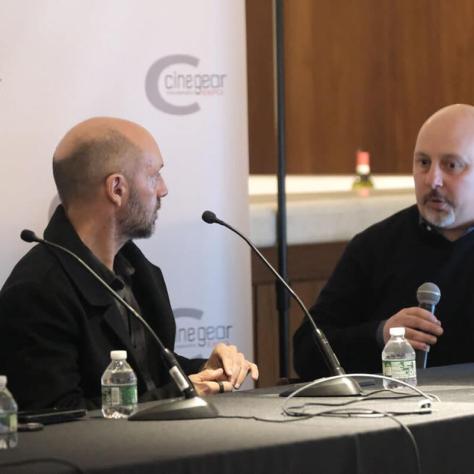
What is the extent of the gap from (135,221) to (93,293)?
277 millimetres

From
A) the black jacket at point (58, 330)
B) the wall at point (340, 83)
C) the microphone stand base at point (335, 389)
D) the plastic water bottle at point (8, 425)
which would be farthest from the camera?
the wall at point (340, 83)

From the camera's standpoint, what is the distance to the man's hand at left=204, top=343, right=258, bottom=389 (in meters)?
2.90

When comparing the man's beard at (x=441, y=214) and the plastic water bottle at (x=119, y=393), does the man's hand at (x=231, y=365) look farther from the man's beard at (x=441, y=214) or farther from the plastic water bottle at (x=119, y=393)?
the man's beard at (x=441, y=214)

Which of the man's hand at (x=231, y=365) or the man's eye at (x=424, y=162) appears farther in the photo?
the man's eye at (x=424, y=162)

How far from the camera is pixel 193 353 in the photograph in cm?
370

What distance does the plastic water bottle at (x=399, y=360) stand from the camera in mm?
2781

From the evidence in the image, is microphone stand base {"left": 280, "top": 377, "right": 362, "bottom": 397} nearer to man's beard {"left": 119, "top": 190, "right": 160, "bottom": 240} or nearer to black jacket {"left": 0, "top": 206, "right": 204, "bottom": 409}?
black jacket {"left": 0, "top": 206, "right": 204, "bottom": 409}

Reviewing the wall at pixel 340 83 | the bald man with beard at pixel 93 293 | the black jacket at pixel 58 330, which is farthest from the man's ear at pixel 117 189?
the wall at pixel 340 83

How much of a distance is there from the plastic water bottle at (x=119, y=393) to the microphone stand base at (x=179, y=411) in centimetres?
8

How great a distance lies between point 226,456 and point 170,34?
6.37 feet

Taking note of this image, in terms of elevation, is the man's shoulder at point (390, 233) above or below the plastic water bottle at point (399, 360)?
above

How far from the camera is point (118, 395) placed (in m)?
2.41

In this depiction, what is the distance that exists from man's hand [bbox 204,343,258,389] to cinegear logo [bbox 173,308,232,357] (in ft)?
2.23

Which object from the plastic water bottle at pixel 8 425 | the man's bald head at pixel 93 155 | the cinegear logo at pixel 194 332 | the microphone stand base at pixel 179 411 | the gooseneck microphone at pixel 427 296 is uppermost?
the man's bald head at pixel 93 155
